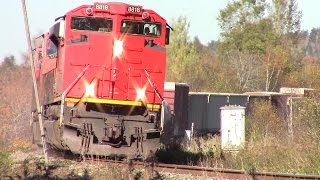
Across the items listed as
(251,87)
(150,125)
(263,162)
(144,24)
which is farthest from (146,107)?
(251,87)

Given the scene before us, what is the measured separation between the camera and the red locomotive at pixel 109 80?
12492mm

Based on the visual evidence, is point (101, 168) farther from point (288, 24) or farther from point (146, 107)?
point (288, 24)

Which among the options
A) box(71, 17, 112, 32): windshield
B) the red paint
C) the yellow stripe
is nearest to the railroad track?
the yellow stripe

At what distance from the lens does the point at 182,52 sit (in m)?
→ 50.0

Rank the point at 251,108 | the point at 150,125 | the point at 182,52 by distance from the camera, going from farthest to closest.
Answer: the point at 182,52
the point at 251,108
the point at 150,125

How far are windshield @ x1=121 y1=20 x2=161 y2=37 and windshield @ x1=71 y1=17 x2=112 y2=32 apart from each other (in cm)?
34

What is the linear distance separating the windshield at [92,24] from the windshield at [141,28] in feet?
1.12

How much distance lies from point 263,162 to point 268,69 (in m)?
34.5

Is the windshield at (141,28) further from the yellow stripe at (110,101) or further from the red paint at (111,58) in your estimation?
the yellow stripe at (110,101)

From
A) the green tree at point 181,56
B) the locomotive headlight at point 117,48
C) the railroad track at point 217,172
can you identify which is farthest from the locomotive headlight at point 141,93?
the green tree at point 181,56

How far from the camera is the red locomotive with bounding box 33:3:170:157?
41.0 feet

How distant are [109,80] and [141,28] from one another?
1.37 m

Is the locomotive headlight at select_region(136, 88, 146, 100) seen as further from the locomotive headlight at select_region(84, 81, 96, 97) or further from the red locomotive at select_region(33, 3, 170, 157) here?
the locomotive headlight at select_region(84, 81, 96, 97)

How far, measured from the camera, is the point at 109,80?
12.9m
